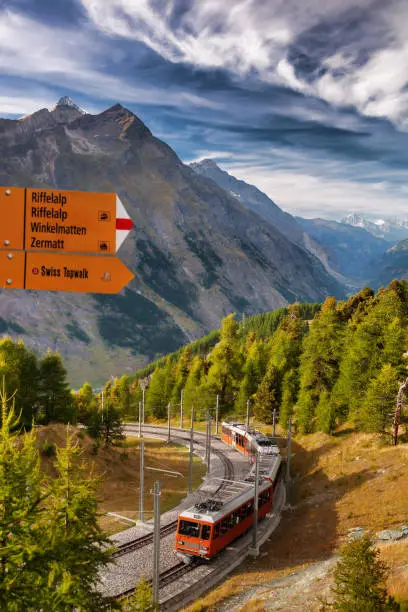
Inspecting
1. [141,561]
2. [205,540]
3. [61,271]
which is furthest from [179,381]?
[61,271]

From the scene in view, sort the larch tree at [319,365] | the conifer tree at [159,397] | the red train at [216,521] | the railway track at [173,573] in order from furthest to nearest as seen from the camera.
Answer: the conifer tree at [159,397], the larch tree at [319,365], the red train at [216,521], the railway track at [173,573]

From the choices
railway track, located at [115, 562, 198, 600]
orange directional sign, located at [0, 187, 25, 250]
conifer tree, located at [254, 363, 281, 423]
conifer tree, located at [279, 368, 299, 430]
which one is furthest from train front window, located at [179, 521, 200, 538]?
conifer tree, located at [254, 363, 281, 423]

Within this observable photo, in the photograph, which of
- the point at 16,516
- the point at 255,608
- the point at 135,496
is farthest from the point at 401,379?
the point at 16,516

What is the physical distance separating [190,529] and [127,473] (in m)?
23.6

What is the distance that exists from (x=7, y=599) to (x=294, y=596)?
1435cm


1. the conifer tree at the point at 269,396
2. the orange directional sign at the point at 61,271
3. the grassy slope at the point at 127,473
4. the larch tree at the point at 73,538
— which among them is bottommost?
the grassy slope at the point at 127,473

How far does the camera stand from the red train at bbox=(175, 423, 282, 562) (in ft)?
86.3

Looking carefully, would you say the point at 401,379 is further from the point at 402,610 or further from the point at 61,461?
the point at 61,461

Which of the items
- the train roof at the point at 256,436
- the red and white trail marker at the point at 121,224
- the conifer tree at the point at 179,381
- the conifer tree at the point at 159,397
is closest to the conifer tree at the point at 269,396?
the train roof at the point at 256,436

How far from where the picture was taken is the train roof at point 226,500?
2711 cm

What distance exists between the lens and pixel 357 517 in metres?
31.2

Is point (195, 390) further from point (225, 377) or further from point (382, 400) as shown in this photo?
point (382, 400)

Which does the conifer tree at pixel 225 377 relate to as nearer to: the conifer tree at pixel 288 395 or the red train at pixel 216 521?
the conifer tree at pixel 288 395

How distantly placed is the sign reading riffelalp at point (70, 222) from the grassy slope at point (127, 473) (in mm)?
28400
